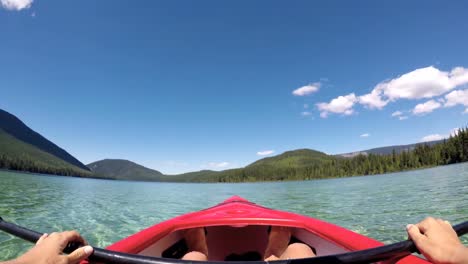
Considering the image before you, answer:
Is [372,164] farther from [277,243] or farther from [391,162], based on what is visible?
[277,243]

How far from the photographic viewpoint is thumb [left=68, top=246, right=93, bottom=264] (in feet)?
4.91

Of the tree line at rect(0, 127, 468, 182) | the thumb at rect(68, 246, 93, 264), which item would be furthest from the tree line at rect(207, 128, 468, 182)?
the thumb at rect(68, 246, 93, 264)

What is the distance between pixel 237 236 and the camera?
4.80 m

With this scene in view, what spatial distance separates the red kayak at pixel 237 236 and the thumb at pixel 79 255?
1329mm

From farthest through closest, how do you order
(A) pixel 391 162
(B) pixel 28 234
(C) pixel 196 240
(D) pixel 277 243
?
(A) pixel 391 162 → (C) pixel 196 240 → (D) pixel 277 243 → (B) pixel 28 234

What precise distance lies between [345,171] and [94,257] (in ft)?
425

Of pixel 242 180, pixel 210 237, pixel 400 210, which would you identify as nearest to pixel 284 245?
pixel 210 237

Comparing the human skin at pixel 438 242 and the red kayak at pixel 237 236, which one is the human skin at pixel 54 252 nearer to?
the red kayak at pixel 237 236

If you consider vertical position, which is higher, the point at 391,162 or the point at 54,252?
the point at 391,162

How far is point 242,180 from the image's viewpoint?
163125 millimetres

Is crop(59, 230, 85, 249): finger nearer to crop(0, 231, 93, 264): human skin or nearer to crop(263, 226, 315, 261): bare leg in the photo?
crop(0, 231, 93, 264): human skin

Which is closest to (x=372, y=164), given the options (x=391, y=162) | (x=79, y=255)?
(x=391, y=162)

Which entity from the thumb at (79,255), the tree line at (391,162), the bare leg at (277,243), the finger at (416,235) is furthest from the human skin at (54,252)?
the tree line at (391,162)

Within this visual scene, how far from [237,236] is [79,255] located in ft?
11.9
